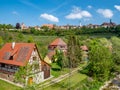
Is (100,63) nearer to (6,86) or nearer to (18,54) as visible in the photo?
(18,54)

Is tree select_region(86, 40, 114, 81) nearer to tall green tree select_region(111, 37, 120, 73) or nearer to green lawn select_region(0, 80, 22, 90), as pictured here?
tall green tree select_region(111, 37, 120, 73)

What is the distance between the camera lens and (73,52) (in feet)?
193

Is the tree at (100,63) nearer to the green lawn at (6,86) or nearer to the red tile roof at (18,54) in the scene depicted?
the red tile roof at (18,54)

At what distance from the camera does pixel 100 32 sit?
139125 mm

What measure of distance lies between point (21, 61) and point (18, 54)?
2574 millimetres

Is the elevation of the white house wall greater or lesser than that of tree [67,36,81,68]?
lesser

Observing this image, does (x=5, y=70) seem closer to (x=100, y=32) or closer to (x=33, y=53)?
(x=33, y=53)

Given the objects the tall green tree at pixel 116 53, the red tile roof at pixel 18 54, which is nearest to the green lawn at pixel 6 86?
the red tile roof at pixel 18 54

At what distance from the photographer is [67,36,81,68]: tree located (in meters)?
57.2

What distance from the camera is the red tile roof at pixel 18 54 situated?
41.2 m

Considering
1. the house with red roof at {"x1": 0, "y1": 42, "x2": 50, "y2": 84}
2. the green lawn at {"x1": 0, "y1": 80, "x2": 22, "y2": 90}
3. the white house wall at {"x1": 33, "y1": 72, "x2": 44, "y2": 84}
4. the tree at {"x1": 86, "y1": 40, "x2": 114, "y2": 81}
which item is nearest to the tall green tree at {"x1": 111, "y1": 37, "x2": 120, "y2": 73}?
the tree at {"x1": 86, "y1": 40, "x2": 114, "y2": 81}

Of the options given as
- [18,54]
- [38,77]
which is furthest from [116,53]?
[18,54]

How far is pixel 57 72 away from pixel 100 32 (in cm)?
9290

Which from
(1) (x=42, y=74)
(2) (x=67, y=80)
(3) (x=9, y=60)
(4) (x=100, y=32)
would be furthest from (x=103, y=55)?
(4) (x=100, y=32)
